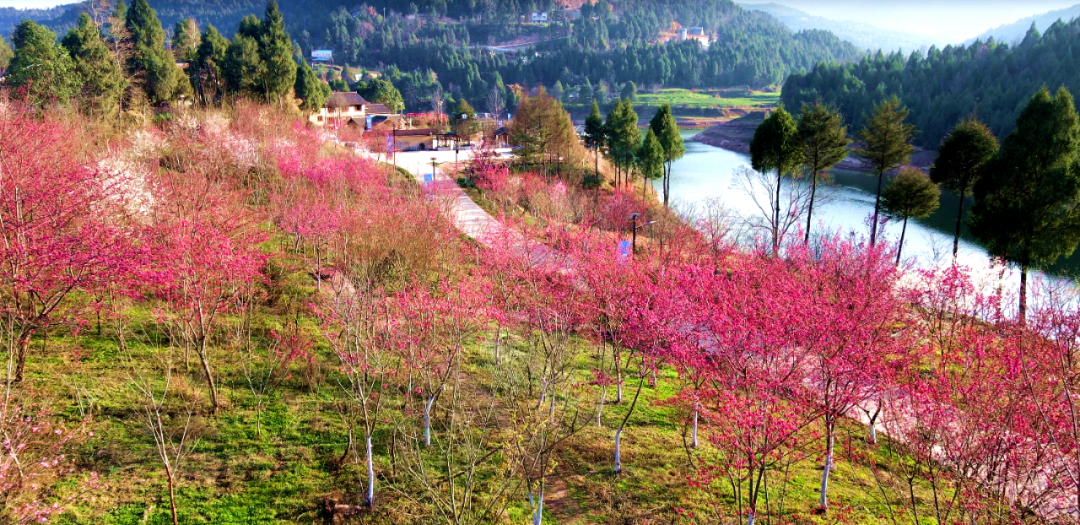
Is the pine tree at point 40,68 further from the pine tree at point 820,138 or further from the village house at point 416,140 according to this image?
the pine tree at point 820,138

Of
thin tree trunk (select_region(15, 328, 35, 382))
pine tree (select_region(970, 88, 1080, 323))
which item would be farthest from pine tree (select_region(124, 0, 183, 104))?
pine tree (select_region(970, 88, 1080, 323))

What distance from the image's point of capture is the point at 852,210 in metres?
29.2

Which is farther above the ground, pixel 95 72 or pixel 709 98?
pixel 709 98

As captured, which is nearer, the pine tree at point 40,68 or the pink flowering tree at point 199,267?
the pink flowering tree at point 199,267

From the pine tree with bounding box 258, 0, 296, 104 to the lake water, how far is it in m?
18.5

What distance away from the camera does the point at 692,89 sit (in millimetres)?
98375

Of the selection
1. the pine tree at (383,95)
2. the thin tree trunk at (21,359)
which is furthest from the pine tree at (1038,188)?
the pine tree at (383,95)

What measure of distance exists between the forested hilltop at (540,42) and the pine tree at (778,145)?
60884mm

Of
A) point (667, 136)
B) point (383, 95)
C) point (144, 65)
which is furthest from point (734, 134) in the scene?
point (144, 65)

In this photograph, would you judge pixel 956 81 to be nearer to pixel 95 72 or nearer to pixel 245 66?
pixel 245 66

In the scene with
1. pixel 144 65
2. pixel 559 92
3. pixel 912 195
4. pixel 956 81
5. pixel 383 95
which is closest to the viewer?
pixel 912 195

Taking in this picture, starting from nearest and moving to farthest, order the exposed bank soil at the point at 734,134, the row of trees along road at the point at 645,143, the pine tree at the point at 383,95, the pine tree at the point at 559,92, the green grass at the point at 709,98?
1. the row of trees along road at the point at 645,143
2. the pine tree at the point at 383,95
3. the exposed bank soil at the point at 734,134
4. the green grass at the point at 709,98
5. the pine tree at the point at 559,92

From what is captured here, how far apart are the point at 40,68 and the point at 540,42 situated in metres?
Result: 121

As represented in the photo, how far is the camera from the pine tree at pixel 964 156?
17031mm
